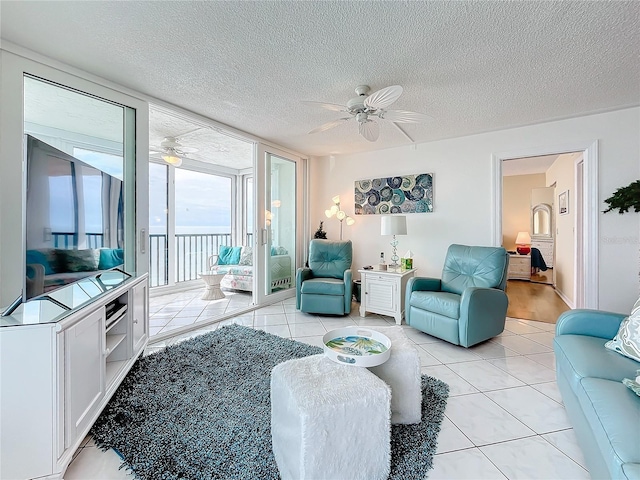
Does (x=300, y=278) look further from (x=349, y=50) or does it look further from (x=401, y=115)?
(x=349, y=50)

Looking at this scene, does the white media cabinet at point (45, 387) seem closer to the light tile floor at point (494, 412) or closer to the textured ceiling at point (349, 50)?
the light tile floor at point (494, 412)

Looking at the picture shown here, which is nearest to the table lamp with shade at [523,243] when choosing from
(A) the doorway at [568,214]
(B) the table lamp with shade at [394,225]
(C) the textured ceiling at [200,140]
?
(A) the doorway at [568,214]

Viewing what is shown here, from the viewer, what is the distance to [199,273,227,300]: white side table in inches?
172

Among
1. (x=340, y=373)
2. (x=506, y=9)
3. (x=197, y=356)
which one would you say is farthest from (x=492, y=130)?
(x=197, y=356)

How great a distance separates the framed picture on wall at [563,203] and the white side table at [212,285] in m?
5.51

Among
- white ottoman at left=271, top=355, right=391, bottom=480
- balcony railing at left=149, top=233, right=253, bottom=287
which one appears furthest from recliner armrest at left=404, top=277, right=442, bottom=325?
balcony railing at left=149, top=233, right=253, bottom=287

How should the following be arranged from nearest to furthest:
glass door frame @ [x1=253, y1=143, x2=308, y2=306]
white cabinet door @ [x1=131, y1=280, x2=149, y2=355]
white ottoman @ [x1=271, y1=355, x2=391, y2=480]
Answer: white ottoman @ [x1=271, y1=355, x2=391, y2=480] → white cabinet door @ [x1=131, y1=280, x2=149, y2=355] → glass door frame @ [x1=253, y1=143, x2=308, y2=306]

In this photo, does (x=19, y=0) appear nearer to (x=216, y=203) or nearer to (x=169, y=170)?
(x=169, y=170)

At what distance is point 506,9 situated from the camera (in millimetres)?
1552

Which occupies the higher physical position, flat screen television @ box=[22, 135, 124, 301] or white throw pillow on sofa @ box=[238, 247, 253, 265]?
flat screen television @ box=[22, 135, 124, 301]

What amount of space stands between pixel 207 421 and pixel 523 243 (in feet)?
22.3

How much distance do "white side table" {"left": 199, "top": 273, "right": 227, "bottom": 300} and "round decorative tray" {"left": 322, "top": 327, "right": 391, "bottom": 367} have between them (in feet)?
Result: 10.6

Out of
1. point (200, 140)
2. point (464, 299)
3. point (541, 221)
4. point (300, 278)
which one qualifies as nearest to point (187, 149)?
point (200, 140)

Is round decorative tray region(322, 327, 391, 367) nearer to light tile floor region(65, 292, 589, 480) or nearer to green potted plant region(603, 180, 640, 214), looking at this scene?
light tile floor region(65, 292, 589, 480)
